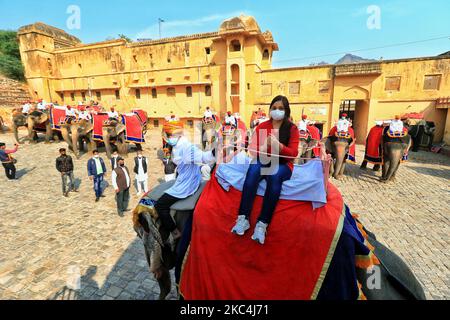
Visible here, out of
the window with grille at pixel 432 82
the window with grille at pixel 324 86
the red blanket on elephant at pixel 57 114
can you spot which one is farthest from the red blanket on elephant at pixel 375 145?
the red blanket on elephant at pixel 57 114

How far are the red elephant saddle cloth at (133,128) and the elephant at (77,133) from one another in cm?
233

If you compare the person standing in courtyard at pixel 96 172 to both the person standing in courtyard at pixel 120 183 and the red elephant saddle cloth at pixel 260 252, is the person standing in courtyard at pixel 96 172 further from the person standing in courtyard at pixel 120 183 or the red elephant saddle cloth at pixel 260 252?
the red elephant saddle cloth at pixel 260 252

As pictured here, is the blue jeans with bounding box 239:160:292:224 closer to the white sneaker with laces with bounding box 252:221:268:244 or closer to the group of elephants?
the white sneaker with laces with bounding box 252:221:268:244

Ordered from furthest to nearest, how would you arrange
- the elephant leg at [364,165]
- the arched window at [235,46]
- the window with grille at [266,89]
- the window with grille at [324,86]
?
the arched window at [235,46]
the window with grille at [266,89]
the window with grille at [324,86]
the elephant leg at [364,165]

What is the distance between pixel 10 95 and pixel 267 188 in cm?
3670

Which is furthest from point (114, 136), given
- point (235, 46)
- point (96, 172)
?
point (235, 46)

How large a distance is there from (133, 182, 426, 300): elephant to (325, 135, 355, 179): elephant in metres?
7.49

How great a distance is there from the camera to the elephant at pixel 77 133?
555 inches

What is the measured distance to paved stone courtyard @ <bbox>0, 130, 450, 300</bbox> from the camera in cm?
448

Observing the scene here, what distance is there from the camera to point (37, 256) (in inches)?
212

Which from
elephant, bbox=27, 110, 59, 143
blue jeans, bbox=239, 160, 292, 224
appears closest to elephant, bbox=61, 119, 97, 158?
elephant, bbox=27, 110, 59, 143

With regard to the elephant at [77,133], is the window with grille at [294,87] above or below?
above

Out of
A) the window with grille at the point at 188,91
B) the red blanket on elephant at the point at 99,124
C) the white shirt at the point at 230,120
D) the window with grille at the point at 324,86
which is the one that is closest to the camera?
the red blanket on elephant at the point at 99,124

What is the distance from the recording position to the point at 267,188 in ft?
8.88
